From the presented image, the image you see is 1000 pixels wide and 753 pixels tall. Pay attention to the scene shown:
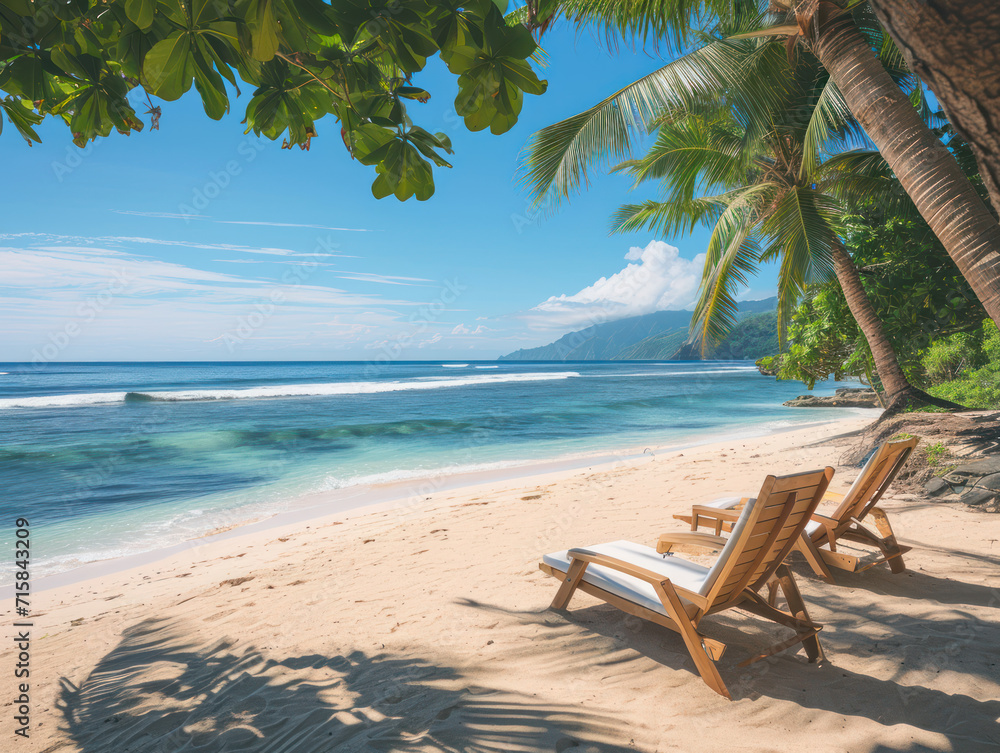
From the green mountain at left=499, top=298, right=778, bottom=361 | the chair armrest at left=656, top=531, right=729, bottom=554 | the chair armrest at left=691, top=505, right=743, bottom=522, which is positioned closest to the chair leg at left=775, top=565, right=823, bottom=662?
the chair armrest at left=656, top=531, right=729, bottom=554

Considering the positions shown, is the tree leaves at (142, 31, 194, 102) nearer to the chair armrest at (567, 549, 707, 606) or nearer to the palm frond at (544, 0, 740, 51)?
the chair armrest at (567, 549, 707, 606)

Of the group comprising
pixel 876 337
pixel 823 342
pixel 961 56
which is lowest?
pixel 876 337

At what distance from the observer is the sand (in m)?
2.13

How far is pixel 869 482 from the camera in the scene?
3711 millimetres

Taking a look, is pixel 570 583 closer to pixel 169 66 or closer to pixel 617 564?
pixel 617 564

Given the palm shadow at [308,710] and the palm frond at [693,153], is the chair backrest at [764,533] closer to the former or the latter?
the palm shadow at [308,710]

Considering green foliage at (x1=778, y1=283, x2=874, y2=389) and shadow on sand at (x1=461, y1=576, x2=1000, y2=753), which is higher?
green foliage at (x1=778, y1=283, x2=874, y2=389)

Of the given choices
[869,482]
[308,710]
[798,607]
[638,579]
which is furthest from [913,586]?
[308,710]

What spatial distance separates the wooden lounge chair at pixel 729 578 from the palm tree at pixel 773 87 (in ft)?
5.23

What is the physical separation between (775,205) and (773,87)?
2307mm

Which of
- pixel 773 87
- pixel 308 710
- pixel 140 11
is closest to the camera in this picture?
pixel 140 11

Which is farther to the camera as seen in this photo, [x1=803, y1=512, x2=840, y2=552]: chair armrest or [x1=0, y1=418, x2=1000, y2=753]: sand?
[x1=803, y1=512, x2=840, y2=552]: chair armrest

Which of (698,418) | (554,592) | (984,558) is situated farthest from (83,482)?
(698,418)

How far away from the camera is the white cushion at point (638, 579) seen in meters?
2.71
